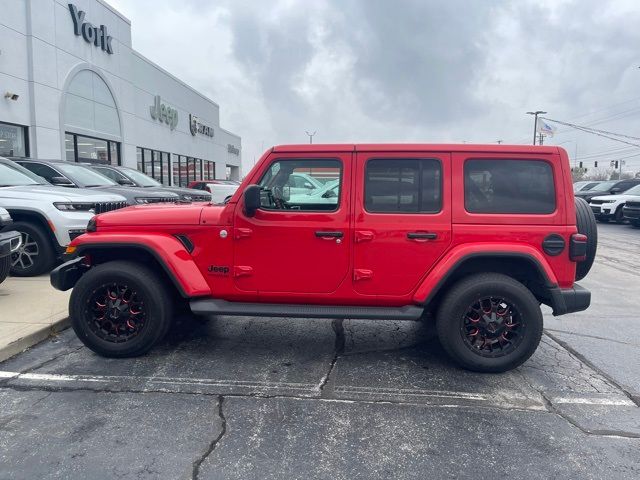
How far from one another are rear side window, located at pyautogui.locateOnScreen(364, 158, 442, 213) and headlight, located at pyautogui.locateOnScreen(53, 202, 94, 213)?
488 centimetres

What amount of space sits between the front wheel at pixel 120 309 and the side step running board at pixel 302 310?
1.09ft

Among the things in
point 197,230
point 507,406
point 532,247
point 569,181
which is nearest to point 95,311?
point 197,230

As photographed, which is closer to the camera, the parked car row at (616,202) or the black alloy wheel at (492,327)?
the black alloy wheel at (492,327)

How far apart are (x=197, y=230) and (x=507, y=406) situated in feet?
9.18

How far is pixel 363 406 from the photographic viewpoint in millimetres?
3525

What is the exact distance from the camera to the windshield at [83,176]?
921cm

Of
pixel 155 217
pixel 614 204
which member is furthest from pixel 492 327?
pixel 614 204

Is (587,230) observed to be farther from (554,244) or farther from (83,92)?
(83,92)

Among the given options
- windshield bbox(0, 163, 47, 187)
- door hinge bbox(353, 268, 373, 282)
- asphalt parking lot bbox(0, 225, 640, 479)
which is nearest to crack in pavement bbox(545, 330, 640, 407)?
asphalt parking lot bbox(0, 225, 640, 479)

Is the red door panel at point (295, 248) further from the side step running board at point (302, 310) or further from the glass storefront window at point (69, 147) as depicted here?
the glass storefront window at point (69, 147)

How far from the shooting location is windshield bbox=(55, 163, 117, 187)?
921 cm

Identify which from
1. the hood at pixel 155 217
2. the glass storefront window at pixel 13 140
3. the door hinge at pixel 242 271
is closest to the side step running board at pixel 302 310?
the door hinge at pixel 242 271

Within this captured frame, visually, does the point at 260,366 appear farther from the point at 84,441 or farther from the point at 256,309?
the point at 84,441

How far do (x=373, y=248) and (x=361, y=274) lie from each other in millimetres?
240
